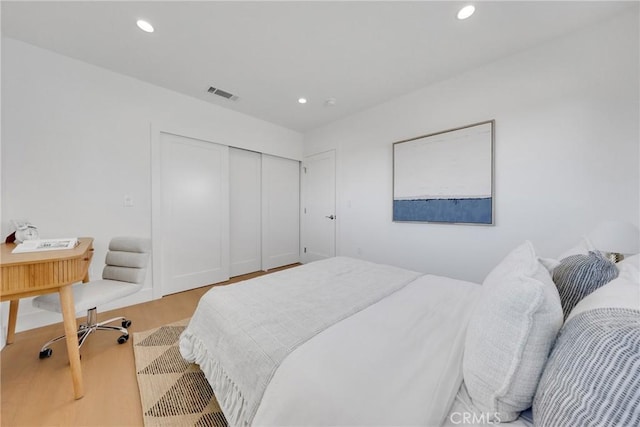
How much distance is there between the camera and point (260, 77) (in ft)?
8.32

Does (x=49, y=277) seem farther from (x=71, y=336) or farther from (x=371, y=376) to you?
(x=371, y=376)

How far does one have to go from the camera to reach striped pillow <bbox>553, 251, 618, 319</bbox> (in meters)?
0.86

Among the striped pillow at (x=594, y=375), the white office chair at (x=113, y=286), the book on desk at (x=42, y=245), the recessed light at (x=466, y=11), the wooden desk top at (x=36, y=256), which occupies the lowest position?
the white office chair at (x=113, y=286)

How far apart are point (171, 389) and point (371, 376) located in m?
1.37

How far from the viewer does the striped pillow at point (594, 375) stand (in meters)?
0.41

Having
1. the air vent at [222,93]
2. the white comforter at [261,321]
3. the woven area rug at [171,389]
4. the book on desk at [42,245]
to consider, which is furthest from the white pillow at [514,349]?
the air vent at [222,93]

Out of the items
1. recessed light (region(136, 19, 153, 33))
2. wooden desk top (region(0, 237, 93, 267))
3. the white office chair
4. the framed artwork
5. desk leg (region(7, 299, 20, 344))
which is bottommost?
A: desk leg (region(7, 299, 20, 344))

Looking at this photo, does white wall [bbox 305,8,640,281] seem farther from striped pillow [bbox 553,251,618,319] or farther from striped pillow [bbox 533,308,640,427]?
striped pillow [bbox 533,308,640,427]

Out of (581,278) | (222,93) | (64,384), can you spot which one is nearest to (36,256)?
(64,384)

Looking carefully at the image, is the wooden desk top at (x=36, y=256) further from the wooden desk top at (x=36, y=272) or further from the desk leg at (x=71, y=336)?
the desk leg at (x=71, y=336)

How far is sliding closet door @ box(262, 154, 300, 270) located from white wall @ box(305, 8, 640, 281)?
204 cm

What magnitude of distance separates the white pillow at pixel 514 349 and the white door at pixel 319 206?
3.20 metres

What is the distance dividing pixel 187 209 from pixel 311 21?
260 centimetres

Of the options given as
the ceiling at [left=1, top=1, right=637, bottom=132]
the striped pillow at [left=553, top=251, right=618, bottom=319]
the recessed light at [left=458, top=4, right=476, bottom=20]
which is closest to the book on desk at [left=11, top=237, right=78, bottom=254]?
the ceiling at [left=1, top=1, right=637, bottom=132]
